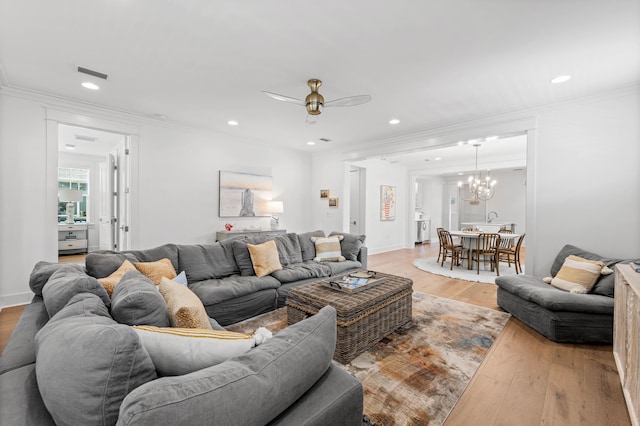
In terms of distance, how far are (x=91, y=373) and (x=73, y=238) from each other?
8.36m

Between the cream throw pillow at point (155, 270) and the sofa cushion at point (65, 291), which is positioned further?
the cream throw pillow at point (155, 270)

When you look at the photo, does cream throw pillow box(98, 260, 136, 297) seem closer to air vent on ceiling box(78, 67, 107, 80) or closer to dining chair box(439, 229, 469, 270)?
air vent on ceiling box(78, 67, 107, 80)

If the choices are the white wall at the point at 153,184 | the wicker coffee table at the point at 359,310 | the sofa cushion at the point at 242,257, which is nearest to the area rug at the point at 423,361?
the wicker coffee table at the point at 359,310

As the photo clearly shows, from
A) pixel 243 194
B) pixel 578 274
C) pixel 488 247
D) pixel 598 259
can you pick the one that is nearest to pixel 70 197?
pixel 243 194

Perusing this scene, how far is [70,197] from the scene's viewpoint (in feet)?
22.7

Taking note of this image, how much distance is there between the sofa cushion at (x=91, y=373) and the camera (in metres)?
0.71

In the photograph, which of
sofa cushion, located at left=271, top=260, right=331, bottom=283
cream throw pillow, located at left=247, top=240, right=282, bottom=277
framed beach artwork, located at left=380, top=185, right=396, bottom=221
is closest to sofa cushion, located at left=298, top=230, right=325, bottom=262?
sofa cushion, located at left=271, top=260, right=331, bottom=283

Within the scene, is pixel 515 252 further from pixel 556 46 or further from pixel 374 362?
pixel 374 362

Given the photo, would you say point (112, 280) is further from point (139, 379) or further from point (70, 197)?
point (70, 197)

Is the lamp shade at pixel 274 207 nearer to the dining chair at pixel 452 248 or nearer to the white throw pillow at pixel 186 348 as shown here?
the dining chair at pixel 452 248

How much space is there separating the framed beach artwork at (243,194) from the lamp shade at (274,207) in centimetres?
9

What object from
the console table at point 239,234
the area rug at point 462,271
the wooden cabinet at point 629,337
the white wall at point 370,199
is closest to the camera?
the wooden cabinet at point 629,337

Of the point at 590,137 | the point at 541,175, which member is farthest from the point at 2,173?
the point at 590,137

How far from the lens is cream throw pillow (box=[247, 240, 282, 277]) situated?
11.2ft
